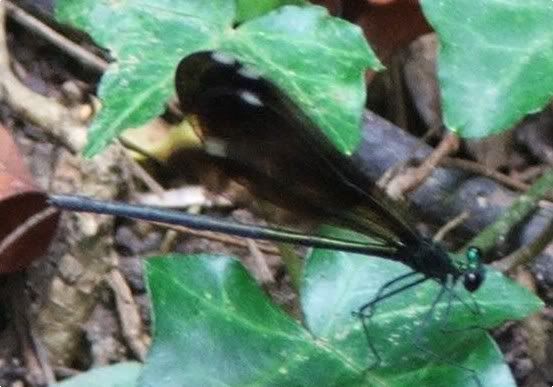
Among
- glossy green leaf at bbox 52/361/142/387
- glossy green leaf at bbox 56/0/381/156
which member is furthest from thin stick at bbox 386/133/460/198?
glossy green leaf at bbox 52/361/142/387

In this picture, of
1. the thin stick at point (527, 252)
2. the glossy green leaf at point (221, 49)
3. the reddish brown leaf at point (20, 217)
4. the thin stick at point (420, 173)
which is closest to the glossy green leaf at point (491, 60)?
the glossy green leaf at point (221, 49)

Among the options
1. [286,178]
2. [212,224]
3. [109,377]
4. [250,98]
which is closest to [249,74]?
[250,98]

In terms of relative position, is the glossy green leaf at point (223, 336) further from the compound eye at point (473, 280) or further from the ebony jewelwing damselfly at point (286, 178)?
the compound eye at point (473, 280)

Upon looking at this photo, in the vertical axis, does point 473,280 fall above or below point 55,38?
above

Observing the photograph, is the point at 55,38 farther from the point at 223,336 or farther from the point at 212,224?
the point at 223,336

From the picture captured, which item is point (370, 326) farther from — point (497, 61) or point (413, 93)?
point (413, 93)

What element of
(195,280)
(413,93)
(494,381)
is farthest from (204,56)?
(413,93)
